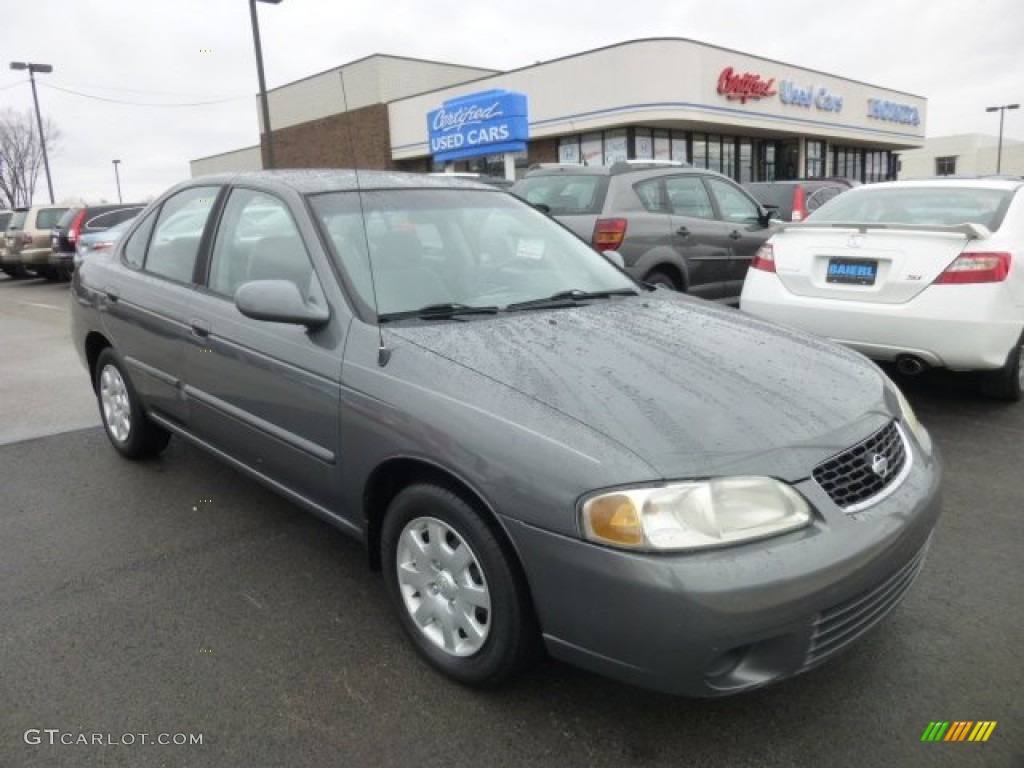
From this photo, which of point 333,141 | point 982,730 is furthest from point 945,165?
point 982,730

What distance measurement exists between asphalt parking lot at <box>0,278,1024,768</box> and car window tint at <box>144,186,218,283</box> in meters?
1.18

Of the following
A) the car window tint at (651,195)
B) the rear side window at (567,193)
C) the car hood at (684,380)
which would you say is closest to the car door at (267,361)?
the car hood at (684,380)

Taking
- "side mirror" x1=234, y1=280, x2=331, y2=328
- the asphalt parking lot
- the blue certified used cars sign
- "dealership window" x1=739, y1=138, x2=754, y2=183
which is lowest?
the asphalt parking lot

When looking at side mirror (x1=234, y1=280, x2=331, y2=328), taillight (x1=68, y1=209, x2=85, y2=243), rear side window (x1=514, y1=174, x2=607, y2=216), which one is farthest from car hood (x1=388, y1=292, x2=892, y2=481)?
taillight (x1=68, y1=209, x2=85, y2=243)

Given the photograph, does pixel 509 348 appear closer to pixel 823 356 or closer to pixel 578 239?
pixel 823 356

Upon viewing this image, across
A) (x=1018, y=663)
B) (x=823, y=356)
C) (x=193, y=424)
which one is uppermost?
(x=823, y=356)

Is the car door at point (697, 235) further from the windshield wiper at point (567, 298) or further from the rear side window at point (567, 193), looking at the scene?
the windshield wiper at point (567, 298)

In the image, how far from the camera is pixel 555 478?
80.0 inches

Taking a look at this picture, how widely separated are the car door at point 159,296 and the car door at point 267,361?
173mm

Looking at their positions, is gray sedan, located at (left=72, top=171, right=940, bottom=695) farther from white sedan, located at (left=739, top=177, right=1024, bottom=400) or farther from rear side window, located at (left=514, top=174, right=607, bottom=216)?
rear side window, located at (left=514, top=174, right=607, bottom=216)

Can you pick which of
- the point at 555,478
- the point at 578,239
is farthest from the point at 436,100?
the point at 555,478

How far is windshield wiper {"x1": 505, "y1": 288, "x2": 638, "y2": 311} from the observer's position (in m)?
3.05

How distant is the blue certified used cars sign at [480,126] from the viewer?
71.3 ft

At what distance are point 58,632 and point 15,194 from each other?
58145mm
